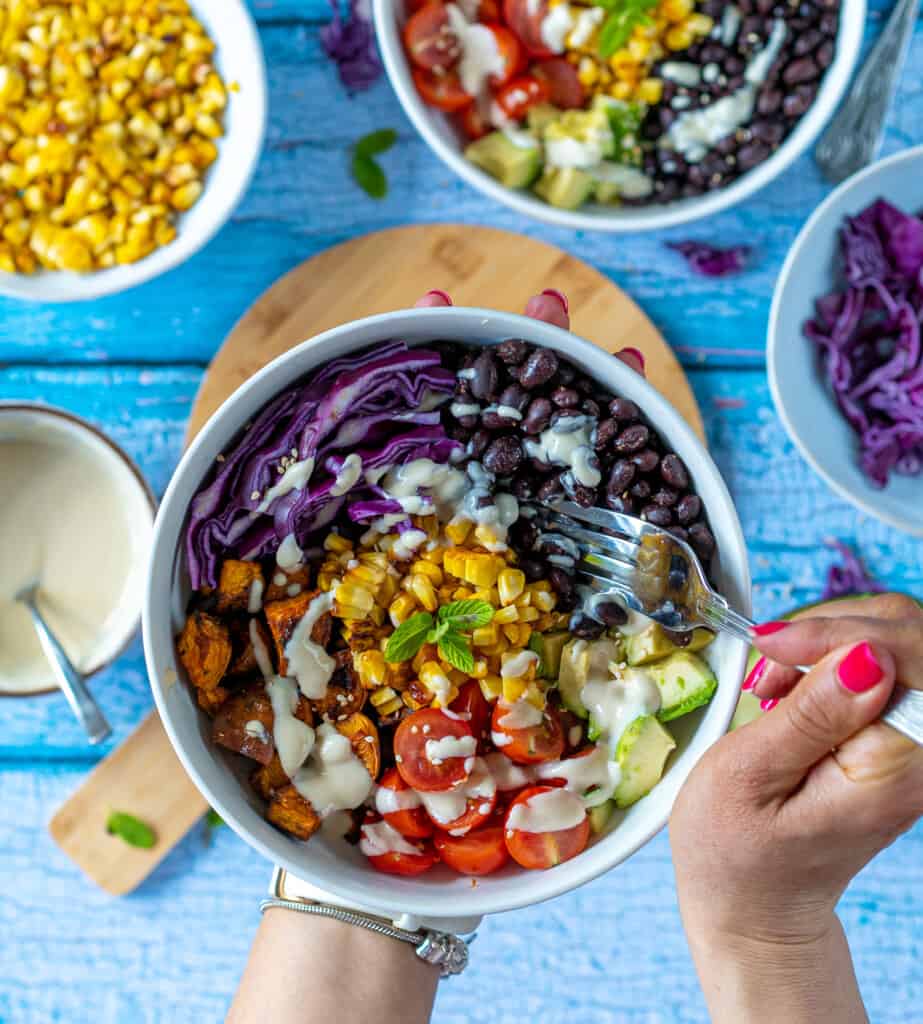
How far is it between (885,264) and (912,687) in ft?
3.99

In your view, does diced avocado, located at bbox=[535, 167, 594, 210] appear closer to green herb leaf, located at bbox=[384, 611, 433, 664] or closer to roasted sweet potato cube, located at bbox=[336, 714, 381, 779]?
green herb leaf, located at bbox=[384, 611, 433, 664]

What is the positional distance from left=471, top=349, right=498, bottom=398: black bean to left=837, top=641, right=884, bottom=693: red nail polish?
27.6 inches

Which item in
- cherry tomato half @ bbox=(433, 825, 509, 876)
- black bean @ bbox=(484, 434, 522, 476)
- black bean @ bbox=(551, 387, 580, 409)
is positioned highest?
black bean @ bbox=(551, 387, 580, 409)

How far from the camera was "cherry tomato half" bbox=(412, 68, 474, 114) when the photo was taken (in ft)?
7.11

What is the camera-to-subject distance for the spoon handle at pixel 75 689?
2125 mm

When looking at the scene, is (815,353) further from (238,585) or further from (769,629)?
(238,585)

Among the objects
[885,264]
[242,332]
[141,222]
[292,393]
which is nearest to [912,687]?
[292,393]

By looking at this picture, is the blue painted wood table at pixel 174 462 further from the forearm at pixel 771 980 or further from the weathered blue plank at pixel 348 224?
the forearm at pixel 771 980

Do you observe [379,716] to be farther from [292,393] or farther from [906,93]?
[906,93]

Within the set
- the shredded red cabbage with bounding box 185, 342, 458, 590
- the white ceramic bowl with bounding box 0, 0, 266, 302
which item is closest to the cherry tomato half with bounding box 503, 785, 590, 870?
the shredded red cabbage with bounding box 185, 342, 458, 590

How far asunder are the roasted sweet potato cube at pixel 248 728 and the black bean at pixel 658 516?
67cm

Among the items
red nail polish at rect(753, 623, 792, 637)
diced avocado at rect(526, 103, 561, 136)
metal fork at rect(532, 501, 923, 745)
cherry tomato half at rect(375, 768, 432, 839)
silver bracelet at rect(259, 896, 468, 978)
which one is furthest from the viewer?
diced avocado at rect(526, 103, 561, 136)

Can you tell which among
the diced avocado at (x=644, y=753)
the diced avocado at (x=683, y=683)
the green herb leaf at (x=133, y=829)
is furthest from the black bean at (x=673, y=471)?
the green herb leaf at (x=133, y=829)

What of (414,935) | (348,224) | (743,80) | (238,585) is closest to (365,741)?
(238,585)
